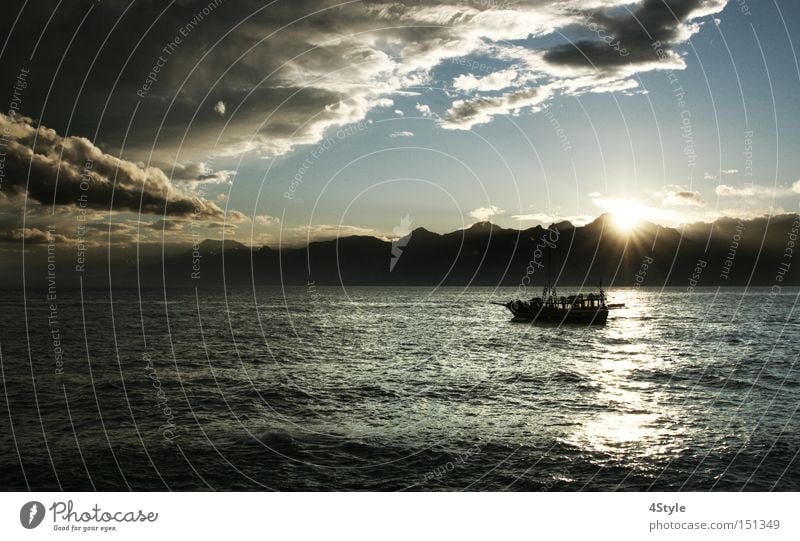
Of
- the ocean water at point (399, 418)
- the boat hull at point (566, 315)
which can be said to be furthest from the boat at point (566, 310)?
the ocean water at point (399, 418)

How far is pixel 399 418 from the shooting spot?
31688 millimetres

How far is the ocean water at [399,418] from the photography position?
2230cm

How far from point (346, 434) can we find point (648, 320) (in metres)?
106

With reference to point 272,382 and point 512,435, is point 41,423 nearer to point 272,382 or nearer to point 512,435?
point 272,382

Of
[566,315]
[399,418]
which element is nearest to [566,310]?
[566,315]

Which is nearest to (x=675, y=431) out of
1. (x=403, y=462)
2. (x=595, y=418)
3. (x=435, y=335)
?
(x=595, y=418)

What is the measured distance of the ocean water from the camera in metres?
22.3
